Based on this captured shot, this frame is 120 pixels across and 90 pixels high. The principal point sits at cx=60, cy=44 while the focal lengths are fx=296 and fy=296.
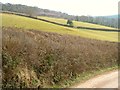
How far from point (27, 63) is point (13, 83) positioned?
113 inches

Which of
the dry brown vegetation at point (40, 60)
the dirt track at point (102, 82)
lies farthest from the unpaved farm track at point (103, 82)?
the dry brown vegetation at point (40, 60)

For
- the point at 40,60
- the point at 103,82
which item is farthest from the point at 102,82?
the point at 40,60

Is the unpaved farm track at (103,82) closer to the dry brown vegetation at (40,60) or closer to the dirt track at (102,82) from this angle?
the dirt track at (102,82)

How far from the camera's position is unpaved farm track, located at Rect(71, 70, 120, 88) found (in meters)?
24.2

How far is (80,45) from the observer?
33.8 m

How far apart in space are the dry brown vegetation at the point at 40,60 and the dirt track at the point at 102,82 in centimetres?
174

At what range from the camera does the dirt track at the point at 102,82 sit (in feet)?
79.3

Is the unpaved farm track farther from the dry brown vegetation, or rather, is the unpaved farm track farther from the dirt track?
the dry brown vegetation

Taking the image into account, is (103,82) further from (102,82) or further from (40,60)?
(40,60)

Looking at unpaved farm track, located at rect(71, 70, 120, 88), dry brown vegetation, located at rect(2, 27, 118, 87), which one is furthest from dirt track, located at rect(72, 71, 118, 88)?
dry brown vegetation, located at rect(2, 27, 118, 87)

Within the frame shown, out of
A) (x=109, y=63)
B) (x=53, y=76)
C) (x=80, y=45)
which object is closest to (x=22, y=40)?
(x=53, y=76)

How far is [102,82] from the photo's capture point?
25.8 meters

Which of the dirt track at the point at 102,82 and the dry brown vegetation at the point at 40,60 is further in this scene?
the dirt track at the point at 102,82

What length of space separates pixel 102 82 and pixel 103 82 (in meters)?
0.10
